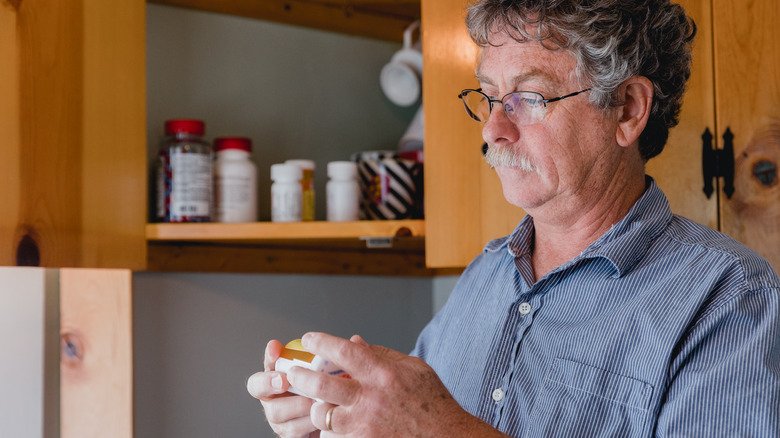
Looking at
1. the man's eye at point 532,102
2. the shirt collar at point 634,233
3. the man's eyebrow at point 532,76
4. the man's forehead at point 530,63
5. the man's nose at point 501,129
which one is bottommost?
the shirt collar at point 634,233

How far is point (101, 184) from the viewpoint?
4.34 feet

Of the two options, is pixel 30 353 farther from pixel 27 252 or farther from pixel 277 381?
pixel 277 381

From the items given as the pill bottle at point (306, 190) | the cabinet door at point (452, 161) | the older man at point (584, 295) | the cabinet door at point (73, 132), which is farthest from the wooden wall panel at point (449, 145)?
the cabinet door at point (73, 132)

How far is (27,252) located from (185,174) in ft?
0.89

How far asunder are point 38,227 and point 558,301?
70 centimetres

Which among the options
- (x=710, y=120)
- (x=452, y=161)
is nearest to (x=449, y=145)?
(x=452, y=161)

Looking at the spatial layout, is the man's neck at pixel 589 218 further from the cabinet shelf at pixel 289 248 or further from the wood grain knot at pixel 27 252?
the wood grain knot at pixel 27 252

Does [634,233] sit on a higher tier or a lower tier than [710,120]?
lower

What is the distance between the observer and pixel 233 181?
4.64 ft

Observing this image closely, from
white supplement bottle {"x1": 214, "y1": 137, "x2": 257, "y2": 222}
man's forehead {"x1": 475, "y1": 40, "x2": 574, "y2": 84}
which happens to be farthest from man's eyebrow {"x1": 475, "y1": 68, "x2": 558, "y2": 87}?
white supplement bottle {"x1": 214, "y1": 137, "x2": 257, "y2": 222}

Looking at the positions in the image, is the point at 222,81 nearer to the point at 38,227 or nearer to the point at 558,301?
the point at 38,227

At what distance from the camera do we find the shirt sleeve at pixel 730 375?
787 millimetres

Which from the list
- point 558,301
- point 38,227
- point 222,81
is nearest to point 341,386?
point 558,301

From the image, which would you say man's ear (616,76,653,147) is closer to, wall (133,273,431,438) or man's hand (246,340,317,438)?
man's hand (246,340,317,438)
